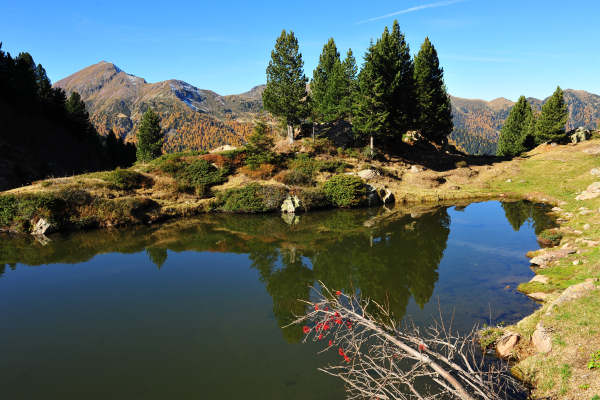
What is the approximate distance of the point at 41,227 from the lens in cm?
2481

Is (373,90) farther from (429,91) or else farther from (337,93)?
(429,91)

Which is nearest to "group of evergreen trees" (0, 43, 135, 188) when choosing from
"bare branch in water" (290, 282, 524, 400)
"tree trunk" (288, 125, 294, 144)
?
"tree trunk" (288, 125, 294, 144)

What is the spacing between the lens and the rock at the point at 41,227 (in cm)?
2473

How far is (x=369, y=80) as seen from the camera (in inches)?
1642

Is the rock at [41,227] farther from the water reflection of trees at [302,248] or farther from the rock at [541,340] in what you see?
the rock at [541,340]

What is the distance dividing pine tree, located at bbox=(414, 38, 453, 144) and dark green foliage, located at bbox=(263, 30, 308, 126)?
19941 millimetres

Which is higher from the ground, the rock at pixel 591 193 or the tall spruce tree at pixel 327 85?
the tall spruce tree at pixel 327 85

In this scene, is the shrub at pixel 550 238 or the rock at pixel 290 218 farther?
the rock at pixel 290 218

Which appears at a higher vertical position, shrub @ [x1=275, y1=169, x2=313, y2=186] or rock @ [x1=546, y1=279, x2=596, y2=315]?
shrub @ [x1=275, y1=169, x2=313, y2=186]

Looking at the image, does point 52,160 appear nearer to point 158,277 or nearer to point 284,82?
point 284,82

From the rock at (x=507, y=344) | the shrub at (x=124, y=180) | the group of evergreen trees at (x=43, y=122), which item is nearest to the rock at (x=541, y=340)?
the rock at (x=507, y=344)

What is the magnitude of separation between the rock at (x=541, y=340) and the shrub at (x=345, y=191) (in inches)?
994

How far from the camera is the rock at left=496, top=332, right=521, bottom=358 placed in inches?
351

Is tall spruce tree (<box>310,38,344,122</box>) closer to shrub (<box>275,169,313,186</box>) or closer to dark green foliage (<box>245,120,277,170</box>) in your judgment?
dark green foliage (<box>245,120,277,170</box>)
